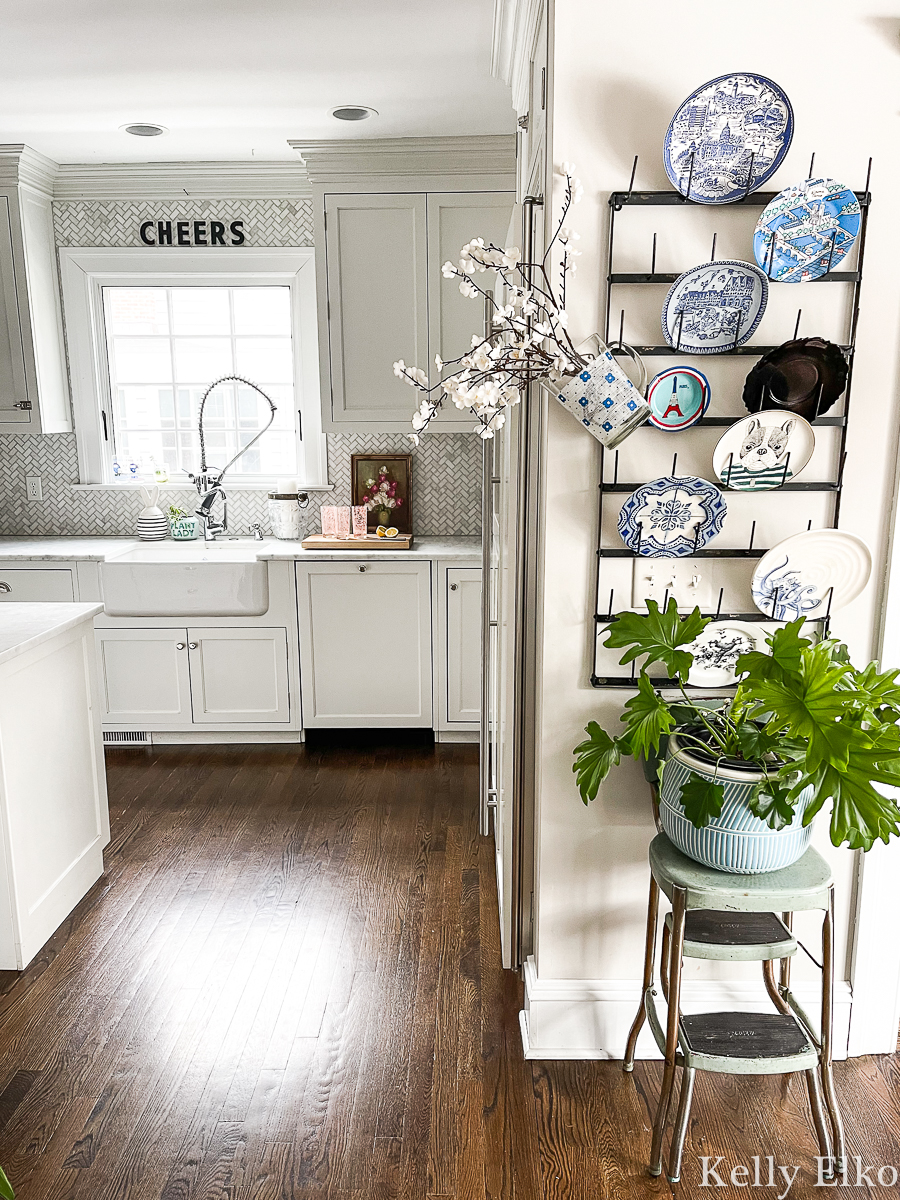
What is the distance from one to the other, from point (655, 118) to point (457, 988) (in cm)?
205

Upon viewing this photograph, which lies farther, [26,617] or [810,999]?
[26,617]

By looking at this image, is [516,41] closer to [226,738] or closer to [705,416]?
[705,416]

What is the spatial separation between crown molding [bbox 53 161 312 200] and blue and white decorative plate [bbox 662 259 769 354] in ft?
9.63

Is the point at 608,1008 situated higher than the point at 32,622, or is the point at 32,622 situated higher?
the point at 32,622

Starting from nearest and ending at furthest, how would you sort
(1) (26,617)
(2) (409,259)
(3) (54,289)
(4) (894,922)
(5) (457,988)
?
→ (4) (894,922), (5) (457,988), (1) (26,617), (2) (409,259), (3) (54,289)

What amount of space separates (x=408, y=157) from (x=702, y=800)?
3.12m

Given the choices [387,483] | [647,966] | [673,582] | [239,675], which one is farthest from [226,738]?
[673,582]

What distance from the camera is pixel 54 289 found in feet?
13.8

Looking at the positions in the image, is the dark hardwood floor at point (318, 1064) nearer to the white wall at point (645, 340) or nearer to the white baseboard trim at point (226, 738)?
the white wall at point (645, 340)

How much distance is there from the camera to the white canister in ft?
14.2

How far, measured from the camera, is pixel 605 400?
1716 mm

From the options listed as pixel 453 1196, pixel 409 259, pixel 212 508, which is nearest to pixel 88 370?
pixel 212 508

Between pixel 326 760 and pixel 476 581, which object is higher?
pixel 476 581

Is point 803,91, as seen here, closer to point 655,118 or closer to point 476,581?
point 655,118
